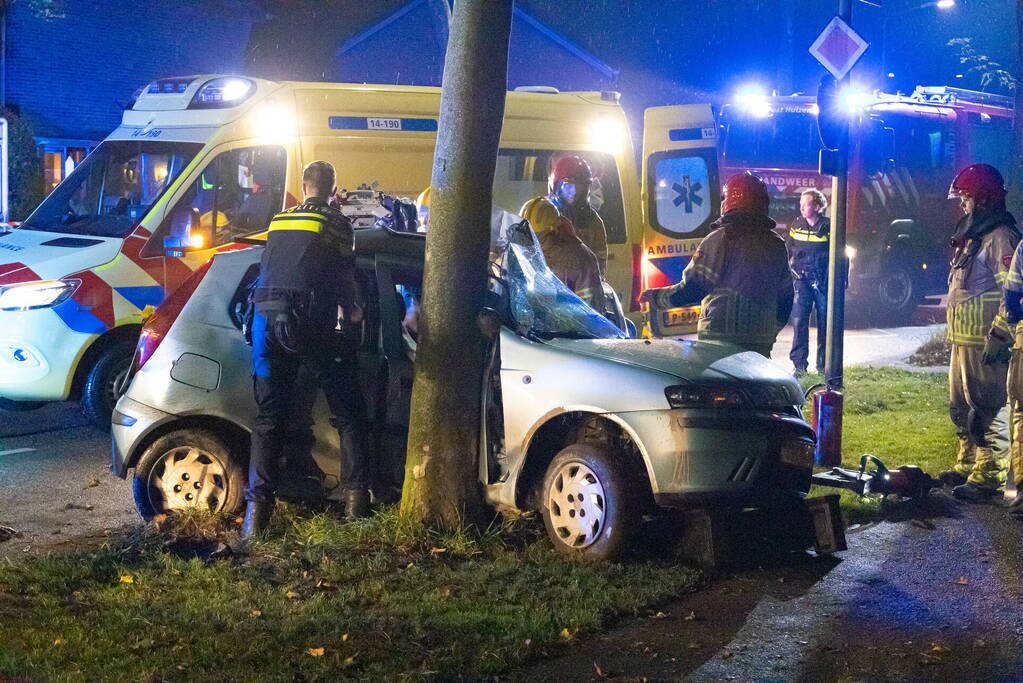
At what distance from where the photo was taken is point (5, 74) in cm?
2422

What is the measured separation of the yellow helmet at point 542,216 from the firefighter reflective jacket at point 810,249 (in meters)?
5.55

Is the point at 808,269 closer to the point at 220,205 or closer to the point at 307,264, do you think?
the point at 220,205

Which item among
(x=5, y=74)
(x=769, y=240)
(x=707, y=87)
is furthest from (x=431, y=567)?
(x=707, y=87)

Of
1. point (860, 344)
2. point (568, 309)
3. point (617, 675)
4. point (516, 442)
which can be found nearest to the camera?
point (617, 675)

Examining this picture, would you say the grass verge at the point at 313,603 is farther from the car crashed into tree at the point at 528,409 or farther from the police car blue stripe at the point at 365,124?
the police car blue stripe at the point at 365,124

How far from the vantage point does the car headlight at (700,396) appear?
573cm

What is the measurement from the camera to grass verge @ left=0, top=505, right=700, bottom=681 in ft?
14.8

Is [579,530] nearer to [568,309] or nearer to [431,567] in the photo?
[431,567]

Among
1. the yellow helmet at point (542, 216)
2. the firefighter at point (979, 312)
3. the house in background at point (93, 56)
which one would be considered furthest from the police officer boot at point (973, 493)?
the house in background at point (93, 56)

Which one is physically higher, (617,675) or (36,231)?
(36,231)

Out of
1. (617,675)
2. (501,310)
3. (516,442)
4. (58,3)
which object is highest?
(58,3)

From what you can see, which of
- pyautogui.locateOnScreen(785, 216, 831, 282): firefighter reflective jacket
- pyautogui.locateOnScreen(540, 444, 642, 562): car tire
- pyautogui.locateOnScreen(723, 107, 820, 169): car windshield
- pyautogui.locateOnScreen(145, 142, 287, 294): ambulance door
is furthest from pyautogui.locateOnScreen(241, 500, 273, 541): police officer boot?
pyautogui.locateOnScreen(723, 107, 820, 169): car windshield

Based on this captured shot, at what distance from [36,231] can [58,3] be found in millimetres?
16032

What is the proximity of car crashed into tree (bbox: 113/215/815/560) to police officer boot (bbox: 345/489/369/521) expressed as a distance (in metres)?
0.19
